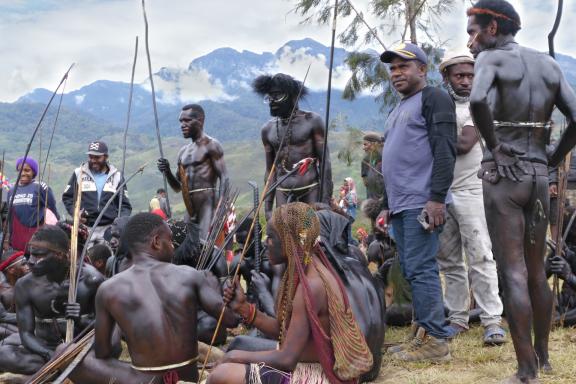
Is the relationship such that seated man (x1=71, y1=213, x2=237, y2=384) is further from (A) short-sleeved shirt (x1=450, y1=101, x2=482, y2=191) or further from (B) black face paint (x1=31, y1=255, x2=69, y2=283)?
(A) short-sleeved shirt (x1=450, y1=101, x2=482, y2=191)

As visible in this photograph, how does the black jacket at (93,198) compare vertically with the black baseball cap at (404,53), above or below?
below

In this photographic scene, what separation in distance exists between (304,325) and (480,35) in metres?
2.05

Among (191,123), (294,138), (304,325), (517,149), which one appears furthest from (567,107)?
(191,123)

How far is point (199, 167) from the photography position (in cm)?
856

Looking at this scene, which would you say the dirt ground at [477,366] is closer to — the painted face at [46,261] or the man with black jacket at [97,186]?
the painted face at [46,261]

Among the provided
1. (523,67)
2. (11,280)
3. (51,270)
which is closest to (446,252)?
(523,67)

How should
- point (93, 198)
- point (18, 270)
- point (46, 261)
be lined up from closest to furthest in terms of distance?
1. point (46, 261)
2. point (18, 270)
3. point (93, 198)

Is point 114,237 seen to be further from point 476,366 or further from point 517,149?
point 517,149

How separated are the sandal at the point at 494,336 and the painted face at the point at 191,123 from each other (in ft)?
14.1

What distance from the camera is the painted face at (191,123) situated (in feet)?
27.8

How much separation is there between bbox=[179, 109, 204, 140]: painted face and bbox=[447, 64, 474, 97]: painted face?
11.4 ft

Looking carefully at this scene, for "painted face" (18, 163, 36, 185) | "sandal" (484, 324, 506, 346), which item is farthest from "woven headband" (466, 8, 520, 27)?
"painted face" (18, 163, 36, 185)

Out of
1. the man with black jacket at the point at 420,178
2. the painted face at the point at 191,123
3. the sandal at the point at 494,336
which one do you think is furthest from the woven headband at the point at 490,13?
the painted face at the point at 191,123

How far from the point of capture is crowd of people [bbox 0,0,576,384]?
11.9 ft
